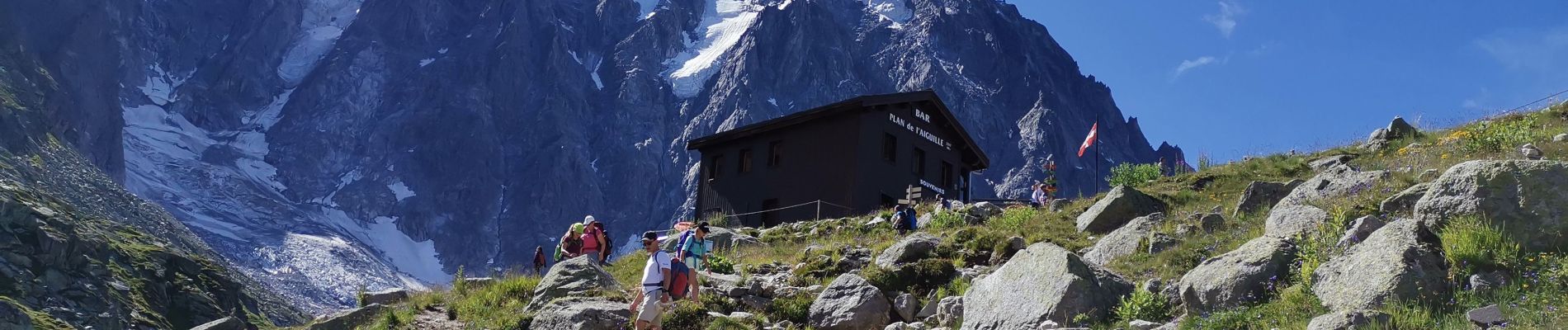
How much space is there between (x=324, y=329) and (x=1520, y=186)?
1679 cm

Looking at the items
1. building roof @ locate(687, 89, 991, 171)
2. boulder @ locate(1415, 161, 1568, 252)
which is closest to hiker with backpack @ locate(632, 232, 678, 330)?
boulder @ locate(1415, 161, 1568, 252)

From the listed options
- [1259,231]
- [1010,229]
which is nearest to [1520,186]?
[1259,231]

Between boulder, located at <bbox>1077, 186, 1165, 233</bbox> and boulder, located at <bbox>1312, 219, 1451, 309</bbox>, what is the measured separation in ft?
30.0

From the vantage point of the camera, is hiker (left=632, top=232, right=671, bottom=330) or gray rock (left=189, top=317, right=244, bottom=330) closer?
hiker (left=632, top=232, right=671, bottom=330)

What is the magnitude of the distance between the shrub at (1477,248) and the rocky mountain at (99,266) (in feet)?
323

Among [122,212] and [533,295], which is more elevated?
[122,212]

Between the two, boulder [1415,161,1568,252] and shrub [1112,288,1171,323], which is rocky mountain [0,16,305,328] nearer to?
shrub [1112,288,1171,323]

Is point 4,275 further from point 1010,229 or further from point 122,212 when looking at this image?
point 1010,229

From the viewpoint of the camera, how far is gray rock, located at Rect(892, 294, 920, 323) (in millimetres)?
14945

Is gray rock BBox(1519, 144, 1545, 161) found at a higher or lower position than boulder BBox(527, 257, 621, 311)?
higher

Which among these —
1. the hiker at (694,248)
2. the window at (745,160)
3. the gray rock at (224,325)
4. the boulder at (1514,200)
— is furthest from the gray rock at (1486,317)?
the window at (745,160)

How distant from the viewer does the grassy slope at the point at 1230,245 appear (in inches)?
372

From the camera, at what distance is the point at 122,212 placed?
155 m

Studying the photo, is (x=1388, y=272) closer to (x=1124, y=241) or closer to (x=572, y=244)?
(x=1124, y=241)
